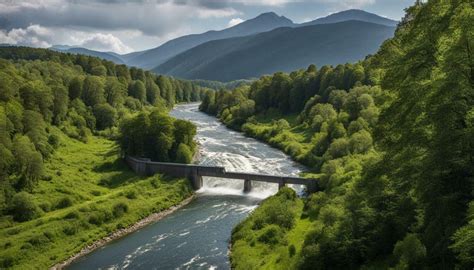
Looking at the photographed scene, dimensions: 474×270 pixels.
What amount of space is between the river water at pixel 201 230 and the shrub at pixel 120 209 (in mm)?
5179

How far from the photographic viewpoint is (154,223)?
70188 millimetres

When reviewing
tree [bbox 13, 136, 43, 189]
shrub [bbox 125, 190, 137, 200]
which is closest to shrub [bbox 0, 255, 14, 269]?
tree [bbox 13, 136, 43, 189]

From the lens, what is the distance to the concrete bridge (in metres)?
82.6

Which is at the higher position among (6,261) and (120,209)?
(120,209)

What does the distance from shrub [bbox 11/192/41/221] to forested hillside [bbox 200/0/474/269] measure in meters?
30.6

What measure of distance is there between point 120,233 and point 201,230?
11952mm

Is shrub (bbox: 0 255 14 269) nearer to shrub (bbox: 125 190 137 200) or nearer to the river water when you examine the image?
the river water

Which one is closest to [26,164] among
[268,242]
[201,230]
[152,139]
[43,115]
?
[152,139]

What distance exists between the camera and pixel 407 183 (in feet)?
100

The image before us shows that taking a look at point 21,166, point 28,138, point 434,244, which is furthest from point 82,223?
point 434,244

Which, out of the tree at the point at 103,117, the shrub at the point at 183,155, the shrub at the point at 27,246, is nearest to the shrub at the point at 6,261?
the shrub at the point at 27,246

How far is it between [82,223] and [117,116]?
82462 millimetres

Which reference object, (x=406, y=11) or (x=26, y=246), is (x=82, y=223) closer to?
(x=26, y=246)

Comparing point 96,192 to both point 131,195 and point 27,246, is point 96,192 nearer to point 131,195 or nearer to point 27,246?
point 131,195
